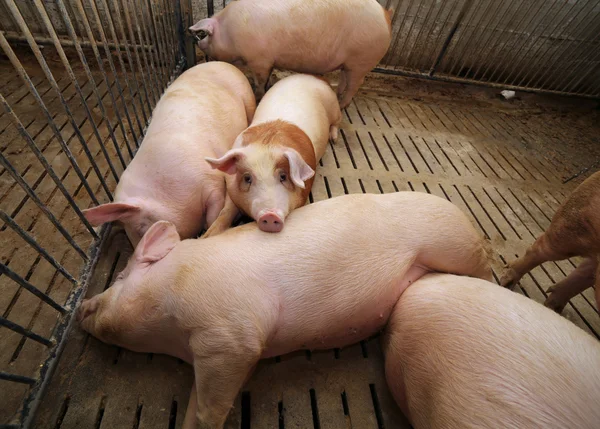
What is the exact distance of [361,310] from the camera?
151cm

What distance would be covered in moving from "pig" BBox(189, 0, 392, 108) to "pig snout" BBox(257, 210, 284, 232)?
7.43 feet

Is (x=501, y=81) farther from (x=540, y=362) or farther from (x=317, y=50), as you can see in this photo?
(x=540, y=362)

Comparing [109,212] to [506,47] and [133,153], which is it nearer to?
[133,153]

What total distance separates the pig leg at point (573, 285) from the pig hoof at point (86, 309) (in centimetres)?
251

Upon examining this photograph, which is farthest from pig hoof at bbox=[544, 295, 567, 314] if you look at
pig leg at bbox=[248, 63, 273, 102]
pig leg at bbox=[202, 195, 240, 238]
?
pig leg at bbox=[248, 63, 273, 102]

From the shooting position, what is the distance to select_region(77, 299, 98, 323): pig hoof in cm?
160

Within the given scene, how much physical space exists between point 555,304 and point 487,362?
1.35 metres

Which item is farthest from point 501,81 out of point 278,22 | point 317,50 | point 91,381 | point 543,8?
point 91,381

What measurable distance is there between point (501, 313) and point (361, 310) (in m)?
0.55

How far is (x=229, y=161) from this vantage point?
183cm

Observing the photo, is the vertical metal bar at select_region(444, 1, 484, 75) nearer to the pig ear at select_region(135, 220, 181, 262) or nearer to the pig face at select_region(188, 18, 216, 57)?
the pig face at select_region(188, 18, 216, 57)

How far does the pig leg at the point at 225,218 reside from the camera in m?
1.89

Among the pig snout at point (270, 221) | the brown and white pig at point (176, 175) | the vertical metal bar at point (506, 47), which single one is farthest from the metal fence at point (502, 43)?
the pig snout at point (270, 221)

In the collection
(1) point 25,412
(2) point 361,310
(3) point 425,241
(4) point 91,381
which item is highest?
(3) point 425,241
